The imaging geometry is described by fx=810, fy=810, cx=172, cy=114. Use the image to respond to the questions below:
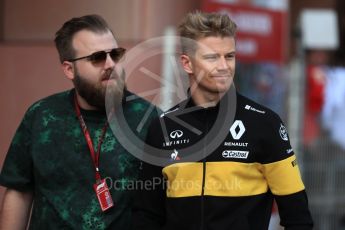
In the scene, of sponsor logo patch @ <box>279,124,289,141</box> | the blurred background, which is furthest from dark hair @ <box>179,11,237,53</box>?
the blurred background

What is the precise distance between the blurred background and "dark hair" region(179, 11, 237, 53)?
3.50ft

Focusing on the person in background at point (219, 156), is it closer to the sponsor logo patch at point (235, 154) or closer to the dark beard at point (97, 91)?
the sponsor logo patch at point (235, 154)

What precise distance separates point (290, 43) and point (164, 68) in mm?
9631

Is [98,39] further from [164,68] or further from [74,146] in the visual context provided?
[164,68]

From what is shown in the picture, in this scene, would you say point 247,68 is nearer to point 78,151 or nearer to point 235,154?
point 78,151

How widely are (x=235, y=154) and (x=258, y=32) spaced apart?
492 cm

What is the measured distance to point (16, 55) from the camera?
21.0 feet

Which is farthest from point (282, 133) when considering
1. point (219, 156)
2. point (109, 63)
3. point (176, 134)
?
point (109, 63)

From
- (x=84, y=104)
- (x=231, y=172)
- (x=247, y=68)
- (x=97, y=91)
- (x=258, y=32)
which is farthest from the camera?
(x=247, y=68)

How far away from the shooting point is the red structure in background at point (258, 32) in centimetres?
843

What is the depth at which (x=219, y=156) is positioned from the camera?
3.82 m

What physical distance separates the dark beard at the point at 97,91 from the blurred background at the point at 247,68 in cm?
73

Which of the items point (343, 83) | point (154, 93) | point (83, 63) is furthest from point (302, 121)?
point (83, 63)

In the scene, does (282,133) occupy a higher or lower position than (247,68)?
higher
